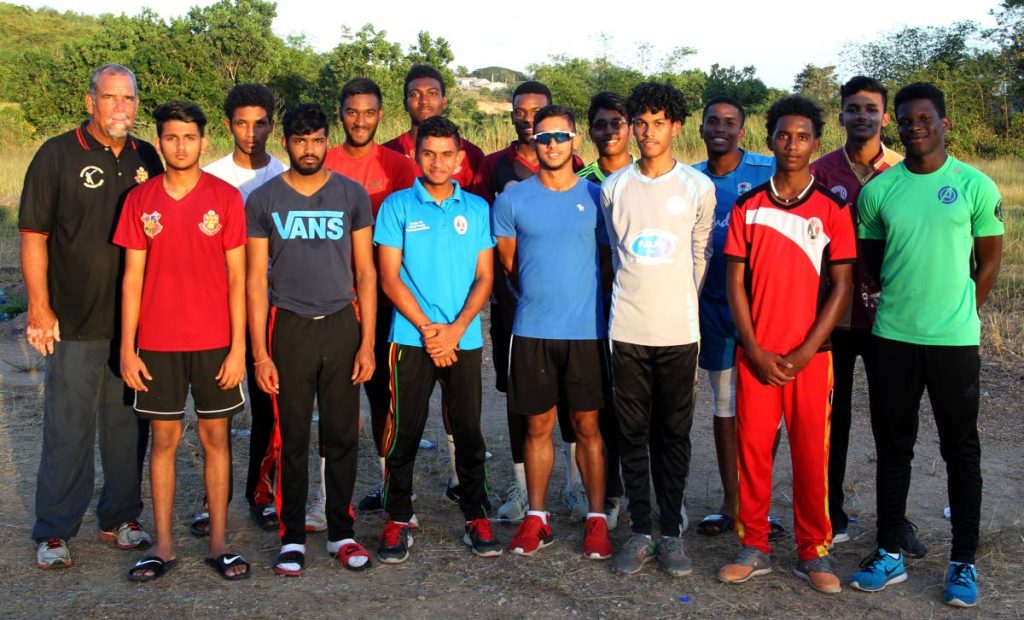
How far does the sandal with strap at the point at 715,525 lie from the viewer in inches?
188

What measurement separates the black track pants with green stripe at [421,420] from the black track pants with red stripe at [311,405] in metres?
0.20

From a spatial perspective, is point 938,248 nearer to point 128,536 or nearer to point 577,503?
point 577,503

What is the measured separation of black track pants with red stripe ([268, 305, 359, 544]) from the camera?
4344 millimetres

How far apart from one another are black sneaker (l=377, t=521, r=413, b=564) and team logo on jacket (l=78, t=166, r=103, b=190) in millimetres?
2202

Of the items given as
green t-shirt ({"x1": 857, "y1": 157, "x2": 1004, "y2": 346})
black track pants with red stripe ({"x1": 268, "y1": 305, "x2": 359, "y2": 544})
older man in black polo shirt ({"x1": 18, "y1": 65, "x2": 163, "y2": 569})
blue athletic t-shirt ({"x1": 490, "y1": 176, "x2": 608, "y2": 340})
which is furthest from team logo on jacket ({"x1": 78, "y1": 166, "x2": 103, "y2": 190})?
green t-shirt ({"x1": 857, "y1": 157, "x2": 1004, "y2": 346})

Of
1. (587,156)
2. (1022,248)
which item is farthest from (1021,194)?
(587,156)

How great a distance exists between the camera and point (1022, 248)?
11.6 m

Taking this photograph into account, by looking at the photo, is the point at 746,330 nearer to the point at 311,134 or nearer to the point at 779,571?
the point at 779,571

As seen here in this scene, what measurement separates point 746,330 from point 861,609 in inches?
50.6

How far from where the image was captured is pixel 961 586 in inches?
155

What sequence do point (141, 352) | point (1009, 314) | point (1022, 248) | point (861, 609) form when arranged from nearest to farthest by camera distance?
point (861, 609)
point (141, 352)
point (1009, 314)
point (1022, 248)

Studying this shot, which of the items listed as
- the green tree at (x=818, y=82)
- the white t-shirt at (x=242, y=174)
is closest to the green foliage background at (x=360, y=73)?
the green tree at (x=818, y=82)

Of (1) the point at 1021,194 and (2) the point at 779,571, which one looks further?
(1) the point at 1021,194

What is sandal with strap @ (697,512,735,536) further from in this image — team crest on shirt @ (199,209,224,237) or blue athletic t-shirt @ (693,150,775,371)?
team crest on shirt @ (199,209,224,237)
